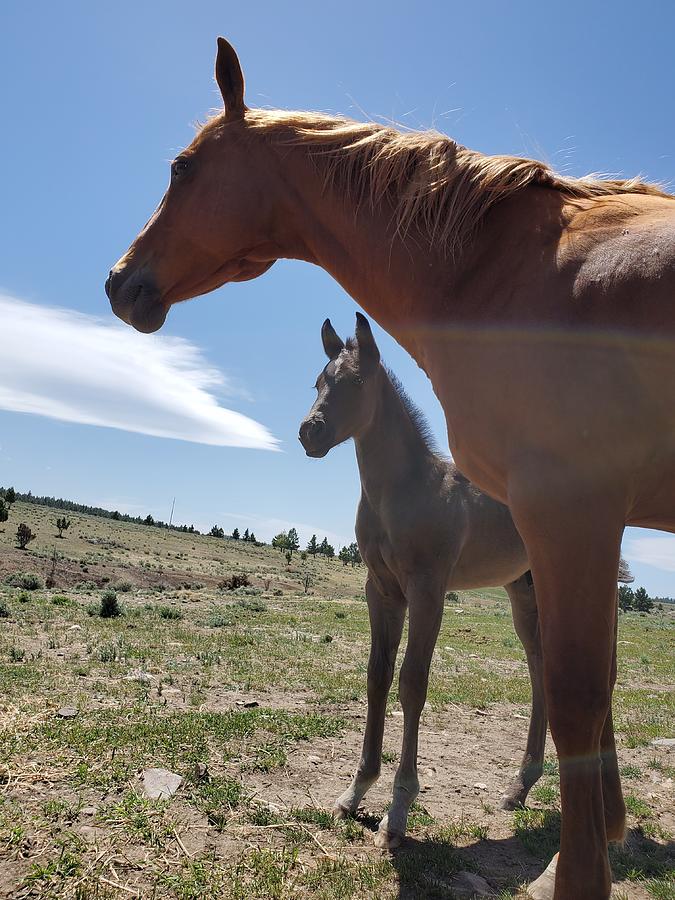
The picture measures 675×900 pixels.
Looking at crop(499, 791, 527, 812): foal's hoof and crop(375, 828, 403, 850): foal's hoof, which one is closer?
crop(375, 828, 403, 850): foal's hoof

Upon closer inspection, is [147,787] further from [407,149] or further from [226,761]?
[407,149]

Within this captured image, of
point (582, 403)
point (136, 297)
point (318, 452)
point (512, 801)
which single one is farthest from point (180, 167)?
point (512, 801)

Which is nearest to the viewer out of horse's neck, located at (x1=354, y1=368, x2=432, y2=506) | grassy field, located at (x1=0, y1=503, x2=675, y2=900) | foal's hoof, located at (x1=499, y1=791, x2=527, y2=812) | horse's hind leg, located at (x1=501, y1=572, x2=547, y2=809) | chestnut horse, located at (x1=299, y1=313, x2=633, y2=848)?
grassy field, located at (x1=0, y1=503, x2=675, y2=900)

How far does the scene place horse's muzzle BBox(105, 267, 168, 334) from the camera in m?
2.48

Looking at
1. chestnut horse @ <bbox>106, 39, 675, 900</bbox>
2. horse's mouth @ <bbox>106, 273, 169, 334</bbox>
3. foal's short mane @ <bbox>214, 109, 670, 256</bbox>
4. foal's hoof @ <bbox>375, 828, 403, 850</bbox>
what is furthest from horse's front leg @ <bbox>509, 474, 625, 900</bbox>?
foal's hoof @ <bbox>375, 828, 403, 850</bbox>

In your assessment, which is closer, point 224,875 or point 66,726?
point 224,875

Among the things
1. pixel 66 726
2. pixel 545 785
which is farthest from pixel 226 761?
pixel 545 785

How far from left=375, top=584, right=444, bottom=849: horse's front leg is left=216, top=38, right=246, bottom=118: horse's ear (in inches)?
122

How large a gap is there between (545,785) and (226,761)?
262 centimetres

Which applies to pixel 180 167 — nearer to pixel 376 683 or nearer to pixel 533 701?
pixel 376 683

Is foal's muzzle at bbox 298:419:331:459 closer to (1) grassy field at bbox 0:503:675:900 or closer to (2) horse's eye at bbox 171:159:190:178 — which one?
(2) horse's eye at bbox 171:159:190:178

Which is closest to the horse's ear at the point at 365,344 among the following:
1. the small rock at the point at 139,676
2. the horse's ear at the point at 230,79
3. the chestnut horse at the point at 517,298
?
the chestnut horse at the point at 517,298

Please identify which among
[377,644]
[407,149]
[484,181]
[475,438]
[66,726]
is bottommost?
[66,726]

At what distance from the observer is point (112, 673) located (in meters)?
6.78
